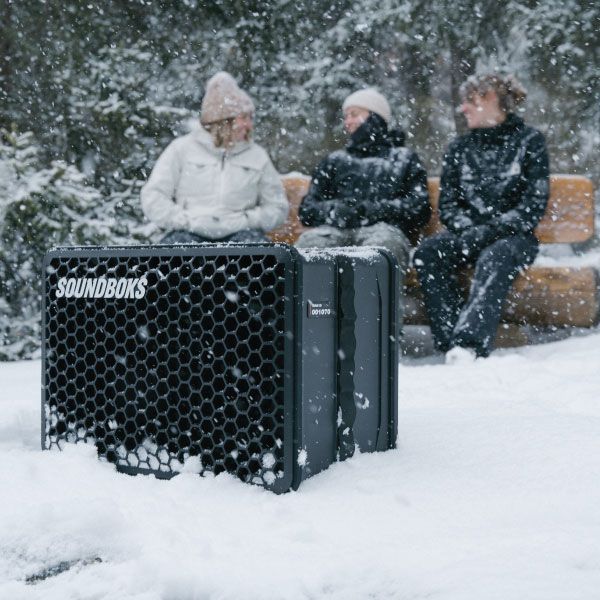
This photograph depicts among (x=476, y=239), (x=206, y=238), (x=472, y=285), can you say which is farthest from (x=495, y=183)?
(x=206, y=238)

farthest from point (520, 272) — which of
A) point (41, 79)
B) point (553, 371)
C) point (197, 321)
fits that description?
point (41, 79)

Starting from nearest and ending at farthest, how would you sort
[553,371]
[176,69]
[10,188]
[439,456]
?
[439,456] < [553,371] < [10,188] < [176,69]

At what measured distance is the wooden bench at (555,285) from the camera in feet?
12.6

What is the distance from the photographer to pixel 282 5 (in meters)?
6.11

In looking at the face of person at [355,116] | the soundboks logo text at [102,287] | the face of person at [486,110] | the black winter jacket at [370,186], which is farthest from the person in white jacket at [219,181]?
the soundboks logo text at [102,287]

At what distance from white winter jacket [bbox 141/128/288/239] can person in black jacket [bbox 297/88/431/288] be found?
214 mm

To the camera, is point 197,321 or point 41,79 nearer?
point 197,321

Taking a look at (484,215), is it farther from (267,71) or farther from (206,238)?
(267,71)

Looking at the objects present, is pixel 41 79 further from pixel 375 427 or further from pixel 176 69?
pixel 375 427

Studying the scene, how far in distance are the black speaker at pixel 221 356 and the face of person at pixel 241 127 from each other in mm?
2279

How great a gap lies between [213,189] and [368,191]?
29.8 inches

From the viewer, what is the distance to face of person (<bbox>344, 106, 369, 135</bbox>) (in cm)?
412

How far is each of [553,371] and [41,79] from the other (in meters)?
4.33

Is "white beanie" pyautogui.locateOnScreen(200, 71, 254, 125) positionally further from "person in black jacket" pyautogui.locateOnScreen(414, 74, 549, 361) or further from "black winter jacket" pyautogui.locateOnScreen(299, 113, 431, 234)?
"person in black jacket" pyautogui.locateOnScreen(414, 74, 549, 361)
